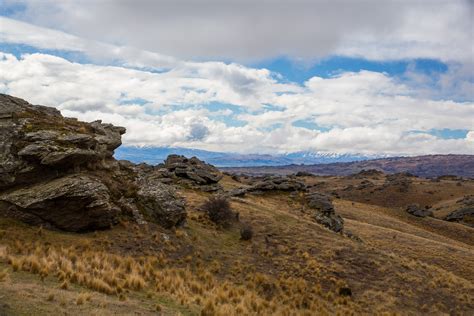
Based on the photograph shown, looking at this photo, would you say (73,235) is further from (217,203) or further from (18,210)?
(217,203)

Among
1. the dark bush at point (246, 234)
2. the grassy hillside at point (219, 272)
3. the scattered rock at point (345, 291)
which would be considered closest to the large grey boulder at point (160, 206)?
the grassy hillside at point (219, 272)

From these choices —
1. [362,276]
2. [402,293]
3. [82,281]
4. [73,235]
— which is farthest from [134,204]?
[402,293]

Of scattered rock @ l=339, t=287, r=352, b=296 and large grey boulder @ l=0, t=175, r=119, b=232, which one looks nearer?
large grey boulder @ l=0, t=175, r=119, b=232

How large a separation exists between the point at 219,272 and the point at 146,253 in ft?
15.6

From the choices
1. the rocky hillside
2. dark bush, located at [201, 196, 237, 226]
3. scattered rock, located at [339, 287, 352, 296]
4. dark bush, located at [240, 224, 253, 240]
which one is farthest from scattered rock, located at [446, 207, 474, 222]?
scattered rock, located at [339, 287, 352, 296]

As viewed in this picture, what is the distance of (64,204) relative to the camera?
76.1 ft

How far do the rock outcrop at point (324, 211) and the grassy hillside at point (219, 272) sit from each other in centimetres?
536

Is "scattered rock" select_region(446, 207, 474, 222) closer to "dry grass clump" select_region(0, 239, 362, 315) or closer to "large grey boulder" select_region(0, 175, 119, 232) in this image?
"dry grass clump" select_region(0, 239, 362, 315)

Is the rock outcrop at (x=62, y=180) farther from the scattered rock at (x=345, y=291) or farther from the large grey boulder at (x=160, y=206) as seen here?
the scattered rock at (x=345, y=291)

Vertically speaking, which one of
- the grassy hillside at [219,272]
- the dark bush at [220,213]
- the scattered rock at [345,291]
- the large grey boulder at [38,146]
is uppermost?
the large grey boulder at [38,146]

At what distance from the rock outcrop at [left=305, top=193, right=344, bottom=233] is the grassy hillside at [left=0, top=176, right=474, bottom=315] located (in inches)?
211

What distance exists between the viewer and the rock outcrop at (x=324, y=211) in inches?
1721

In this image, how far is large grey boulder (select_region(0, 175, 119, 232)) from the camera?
22359mm

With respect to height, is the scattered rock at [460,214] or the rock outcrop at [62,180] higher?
the rock outcrop at [62,180]
